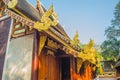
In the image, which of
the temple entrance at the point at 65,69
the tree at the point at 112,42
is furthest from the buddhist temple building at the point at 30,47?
the tree at the point at 112,42

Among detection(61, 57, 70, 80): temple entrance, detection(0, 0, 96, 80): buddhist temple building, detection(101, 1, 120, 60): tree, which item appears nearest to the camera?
detection(0, 0, 96, 80): buddhist temple building

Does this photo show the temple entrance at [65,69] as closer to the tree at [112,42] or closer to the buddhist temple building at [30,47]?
the buddhist temple building at [30,47]

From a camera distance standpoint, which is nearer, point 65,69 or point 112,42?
point 65,69

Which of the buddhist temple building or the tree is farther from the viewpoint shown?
the tree

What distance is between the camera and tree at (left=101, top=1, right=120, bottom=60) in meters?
21.6

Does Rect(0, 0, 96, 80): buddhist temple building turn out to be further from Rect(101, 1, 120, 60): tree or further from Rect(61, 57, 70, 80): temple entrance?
Rect(101, 1, 120, 60): tree

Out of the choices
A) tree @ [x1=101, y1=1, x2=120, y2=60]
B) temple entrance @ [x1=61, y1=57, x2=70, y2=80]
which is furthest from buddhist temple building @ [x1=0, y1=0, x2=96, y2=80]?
tree @ [x1=101, y1=1, x2=120, y2=60]

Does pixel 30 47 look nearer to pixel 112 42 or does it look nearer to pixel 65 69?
pixel 65 69

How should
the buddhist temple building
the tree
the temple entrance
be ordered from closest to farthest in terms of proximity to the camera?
the buddhist temple building < the temple entrance < the tree

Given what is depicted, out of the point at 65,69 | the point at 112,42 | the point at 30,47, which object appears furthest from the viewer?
the point at 112,42

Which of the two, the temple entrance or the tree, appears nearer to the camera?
the temple entrance

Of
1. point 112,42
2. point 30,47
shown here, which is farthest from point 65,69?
point 112,42

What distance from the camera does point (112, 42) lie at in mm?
22328

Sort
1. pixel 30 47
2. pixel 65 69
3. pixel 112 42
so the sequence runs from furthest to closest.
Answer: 1. pixel 112 42
2. pixel 65 69
3. pixel 30 47
